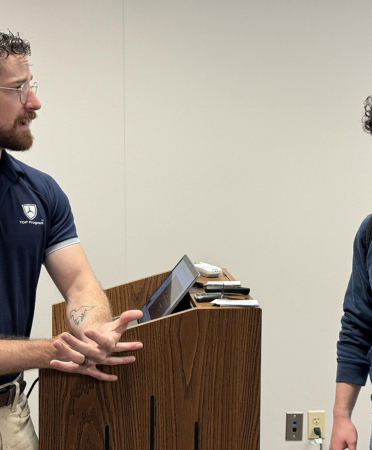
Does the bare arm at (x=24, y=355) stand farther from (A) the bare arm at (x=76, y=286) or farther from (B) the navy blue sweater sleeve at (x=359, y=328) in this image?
(B) the navy blue sweater sleeve at (x=359, y=328)

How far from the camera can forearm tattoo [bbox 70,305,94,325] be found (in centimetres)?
139

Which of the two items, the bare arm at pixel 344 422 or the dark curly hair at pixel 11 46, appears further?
the dark curly hair at pixel 11 46

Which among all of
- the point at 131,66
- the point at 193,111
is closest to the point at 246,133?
the point at 193,111

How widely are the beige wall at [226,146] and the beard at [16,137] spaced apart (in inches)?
30.9

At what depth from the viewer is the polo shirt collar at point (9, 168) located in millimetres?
1402

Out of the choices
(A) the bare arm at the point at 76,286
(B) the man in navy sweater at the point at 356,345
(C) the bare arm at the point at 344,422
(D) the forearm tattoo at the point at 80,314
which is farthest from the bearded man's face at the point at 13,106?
(C) the bare arm at the point at 344,422

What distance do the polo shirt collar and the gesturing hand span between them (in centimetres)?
53

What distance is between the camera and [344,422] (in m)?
1.25

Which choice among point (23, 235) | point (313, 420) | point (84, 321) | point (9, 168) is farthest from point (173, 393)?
point (313, 420)

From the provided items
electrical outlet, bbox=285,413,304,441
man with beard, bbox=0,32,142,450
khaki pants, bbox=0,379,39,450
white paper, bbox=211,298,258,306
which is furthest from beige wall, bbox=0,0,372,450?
white paper, bbox=211,298,258,306

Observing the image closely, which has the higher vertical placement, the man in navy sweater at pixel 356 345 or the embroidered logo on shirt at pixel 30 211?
the embroidered logo on shirt at pixel 30 211

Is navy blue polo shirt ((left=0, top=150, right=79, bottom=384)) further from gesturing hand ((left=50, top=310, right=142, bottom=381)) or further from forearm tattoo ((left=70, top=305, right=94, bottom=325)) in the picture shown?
gesturing hand ((left=50, top=310, right=142, bottom=381))

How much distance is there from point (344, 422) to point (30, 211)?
1.02 metres

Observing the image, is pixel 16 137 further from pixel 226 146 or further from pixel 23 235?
pixel 226 146
